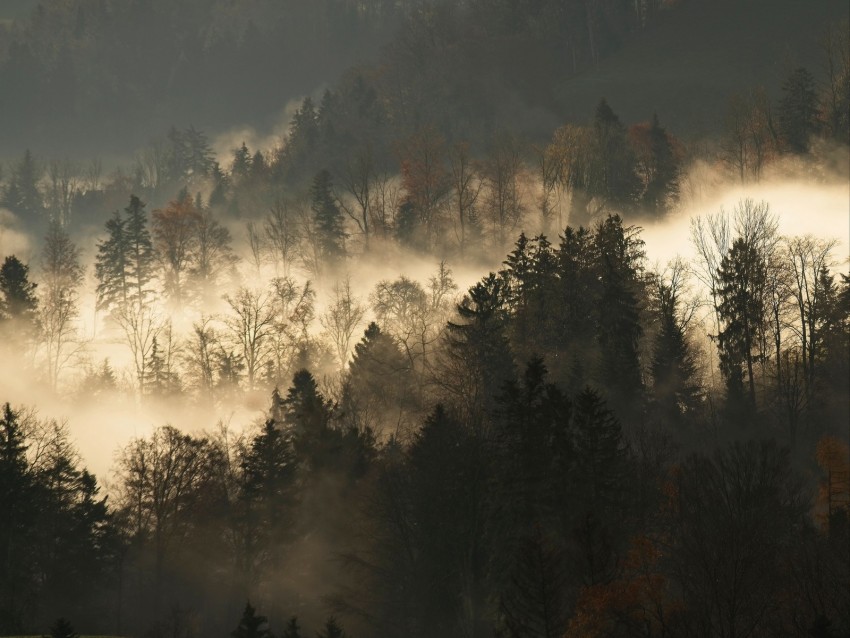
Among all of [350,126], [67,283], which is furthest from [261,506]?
[350,126]

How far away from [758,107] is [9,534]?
77.5 m

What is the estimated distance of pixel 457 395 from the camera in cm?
5959

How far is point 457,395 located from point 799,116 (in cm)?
4896

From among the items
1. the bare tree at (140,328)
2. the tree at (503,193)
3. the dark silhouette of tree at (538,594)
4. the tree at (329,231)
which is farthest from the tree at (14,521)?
the tree at (503,193)

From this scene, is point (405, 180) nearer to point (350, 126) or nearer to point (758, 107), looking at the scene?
point (350, 126)

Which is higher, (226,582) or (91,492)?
(91,492)

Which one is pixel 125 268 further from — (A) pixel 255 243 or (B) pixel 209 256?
(A) pixel 255 243

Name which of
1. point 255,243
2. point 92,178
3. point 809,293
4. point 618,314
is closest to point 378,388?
point 618,314

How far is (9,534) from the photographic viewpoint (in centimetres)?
4834

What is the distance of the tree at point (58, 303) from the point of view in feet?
274

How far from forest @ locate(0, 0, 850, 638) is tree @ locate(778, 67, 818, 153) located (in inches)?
11.8

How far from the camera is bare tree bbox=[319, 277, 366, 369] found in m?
80.4

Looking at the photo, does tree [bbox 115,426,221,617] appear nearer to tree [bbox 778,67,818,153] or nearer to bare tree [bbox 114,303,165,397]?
bare tree [bbox 114,303,165,397]

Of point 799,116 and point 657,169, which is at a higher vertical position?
point 799,116
